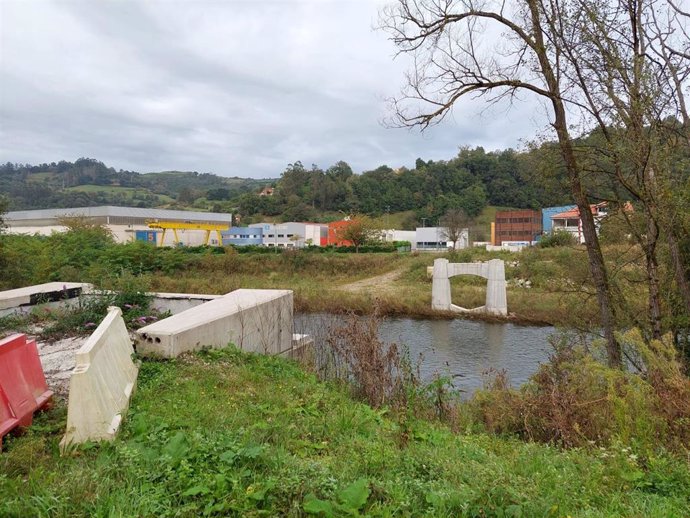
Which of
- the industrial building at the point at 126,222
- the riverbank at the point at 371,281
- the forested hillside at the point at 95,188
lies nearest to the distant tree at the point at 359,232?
the riverbank at the point at 371,281

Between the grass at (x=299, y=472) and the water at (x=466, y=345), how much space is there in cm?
468

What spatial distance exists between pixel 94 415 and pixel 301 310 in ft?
73.2

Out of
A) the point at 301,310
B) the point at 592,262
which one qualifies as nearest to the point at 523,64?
the point at 592,262

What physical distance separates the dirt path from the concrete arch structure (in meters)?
6.49

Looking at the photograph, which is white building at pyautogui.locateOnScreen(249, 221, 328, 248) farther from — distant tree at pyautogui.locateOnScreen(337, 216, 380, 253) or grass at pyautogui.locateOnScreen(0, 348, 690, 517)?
grass at pyautogui.locateOnScreen(0, 348, 690, 517)

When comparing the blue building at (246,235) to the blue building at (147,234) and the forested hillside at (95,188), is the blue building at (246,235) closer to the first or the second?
the blue building at (147,234)

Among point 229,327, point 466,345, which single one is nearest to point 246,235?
point 466,345

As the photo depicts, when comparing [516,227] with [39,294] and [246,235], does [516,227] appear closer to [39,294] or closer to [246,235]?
[246,235]

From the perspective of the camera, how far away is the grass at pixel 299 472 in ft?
8.63

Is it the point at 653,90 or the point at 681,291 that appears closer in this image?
the point at 653,90

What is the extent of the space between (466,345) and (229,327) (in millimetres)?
12986

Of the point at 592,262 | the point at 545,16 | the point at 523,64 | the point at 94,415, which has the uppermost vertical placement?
the point at 545,16

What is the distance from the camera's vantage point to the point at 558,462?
3641 millimetres

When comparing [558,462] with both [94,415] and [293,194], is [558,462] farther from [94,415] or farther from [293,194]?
[293,194]
